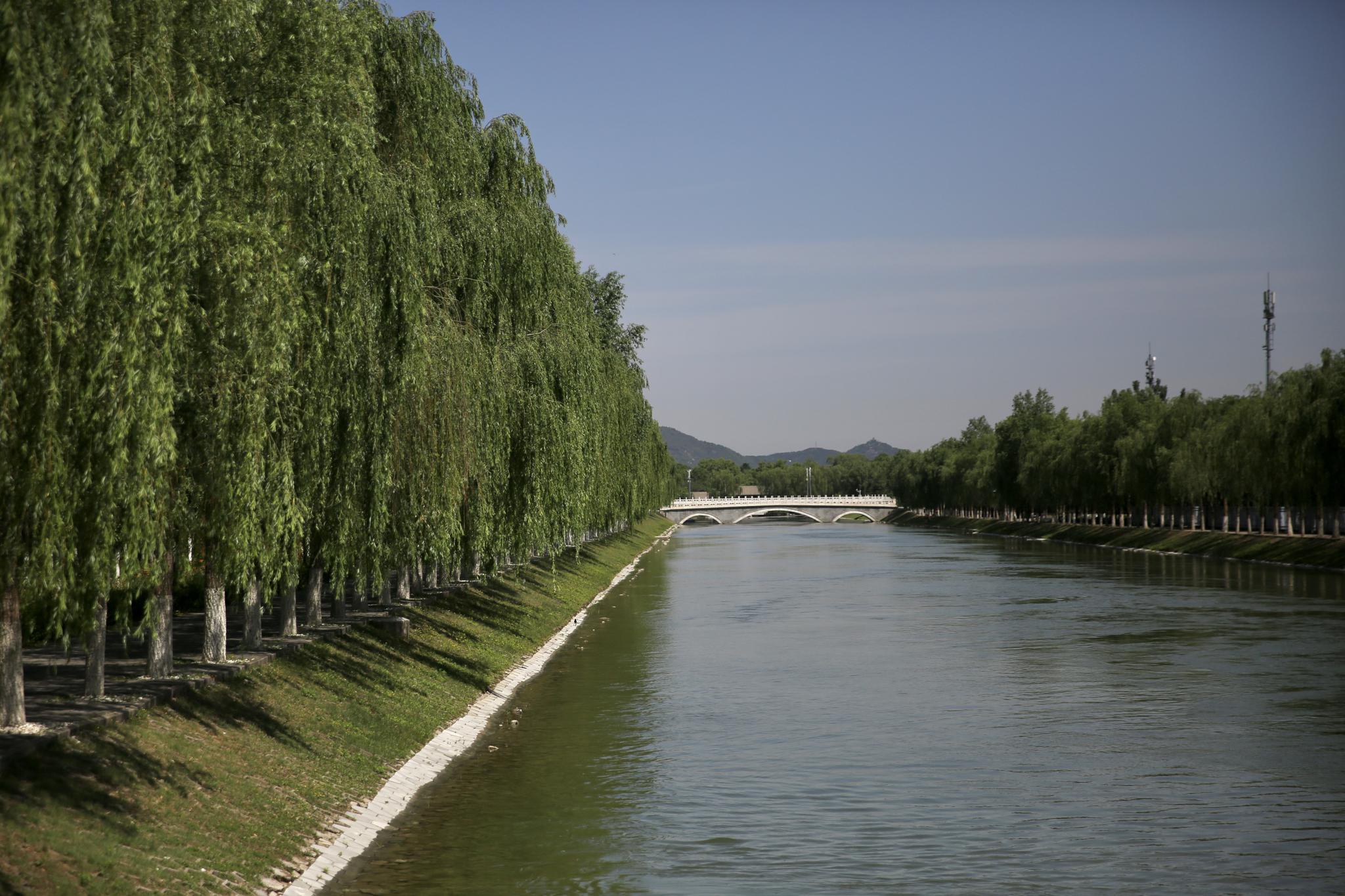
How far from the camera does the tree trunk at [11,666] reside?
1373 centimetres

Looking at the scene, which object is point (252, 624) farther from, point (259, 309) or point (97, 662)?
point (259, 309)

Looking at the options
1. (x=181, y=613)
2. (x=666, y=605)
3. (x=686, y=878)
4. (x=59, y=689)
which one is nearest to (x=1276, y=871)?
(x=686, y=878)

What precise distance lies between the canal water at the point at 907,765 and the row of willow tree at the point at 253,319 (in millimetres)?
4568

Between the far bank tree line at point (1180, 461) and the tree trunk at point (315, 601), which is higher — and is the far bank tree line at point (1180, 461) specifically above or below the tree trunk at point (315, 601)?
above

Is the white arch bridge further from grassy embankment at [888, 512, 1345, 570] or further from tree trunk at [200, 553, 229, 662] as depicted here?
tree trunk at [200, 553, 229, 662]

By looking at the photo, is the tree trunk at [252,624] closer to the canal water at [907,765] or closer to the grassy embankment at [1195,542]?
the canal water at [907,765]

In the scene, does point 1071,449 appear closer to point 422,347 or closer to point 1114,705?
point 1114,705

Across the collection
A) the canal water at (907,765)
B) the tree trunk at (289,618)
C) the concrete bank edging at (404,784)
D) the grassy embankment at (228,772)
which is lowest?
the canal water at (907,765)

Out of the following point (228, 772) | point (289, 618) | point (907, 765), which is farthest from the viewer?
point (289, 618)

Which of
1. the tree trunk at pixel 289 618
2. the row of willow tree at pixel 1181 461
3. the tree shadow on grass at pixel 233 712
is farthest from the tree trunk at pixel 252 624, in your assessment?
the row of willow tree at pixel 1181 461

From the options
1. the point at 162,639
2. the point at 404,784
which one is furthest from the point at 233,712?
the point at 404,784

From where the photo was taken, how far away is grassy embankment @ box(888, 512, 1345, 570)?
6625 cm

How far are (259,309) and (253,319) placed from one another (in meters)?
0.14

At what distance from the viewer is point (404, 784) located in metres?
19.2
